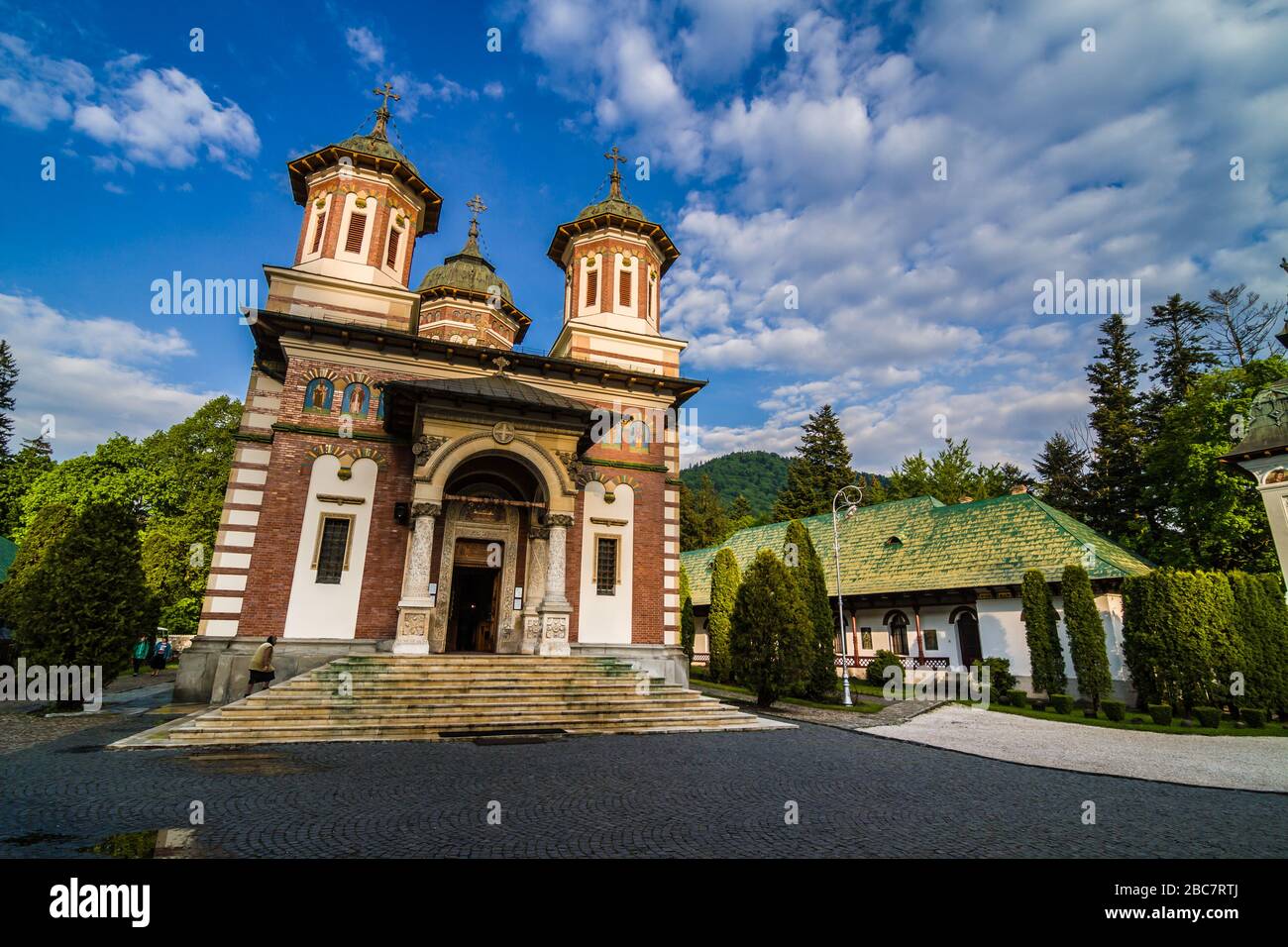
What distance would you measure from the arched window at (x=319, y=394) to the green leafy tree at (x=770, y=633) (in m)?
13.1

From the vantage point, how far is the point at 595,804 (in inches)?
260

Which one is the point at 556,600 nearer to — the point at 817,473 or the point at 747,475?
the point at 817,473

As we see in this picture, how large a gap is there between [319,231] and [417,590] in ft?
42.8

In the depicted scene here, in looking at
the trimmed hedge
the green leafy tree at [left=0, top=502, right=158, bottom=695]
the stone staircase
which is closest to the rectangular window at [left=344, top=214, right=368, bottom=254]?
the green leafy tree at [left=0, top=502, right=158, bottom=695]

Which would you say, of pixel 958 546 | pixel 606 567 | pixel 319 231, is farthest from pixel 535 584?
pixel 958 546

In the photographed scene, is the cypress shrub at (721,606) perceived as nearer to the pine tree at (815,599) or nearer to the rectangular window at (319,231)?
the pine tree at (815,599)

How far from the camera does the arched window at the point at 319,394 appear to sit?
16469mm

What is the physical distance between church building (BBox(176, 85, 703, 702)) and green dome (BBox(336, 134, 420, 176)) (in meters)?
0.10

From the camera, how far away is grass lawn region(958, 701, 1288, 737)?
1518cm

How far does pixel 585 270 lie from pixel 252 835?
67.6ft

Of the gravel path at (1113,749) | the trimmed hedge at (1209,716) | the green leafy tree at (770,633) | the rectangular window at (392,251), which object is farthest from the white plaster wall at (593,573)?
the trimmed hedge at (1209,716)

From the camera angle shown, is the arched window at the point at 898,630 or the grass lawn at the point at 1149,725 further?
the arched window at the point at 898,630

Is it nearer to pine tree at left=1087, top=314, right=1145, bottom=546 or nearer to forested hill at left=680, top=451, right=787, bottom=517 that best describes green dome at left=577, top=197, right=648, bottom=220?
pine tree at left=1087, top=314, right=1145, bottom=546
